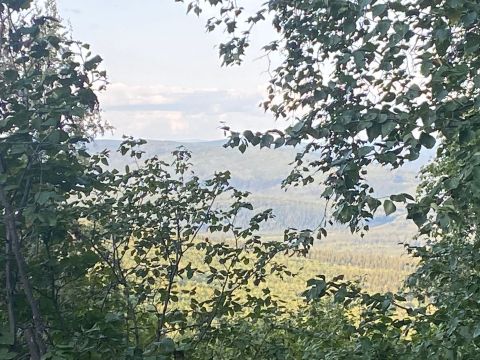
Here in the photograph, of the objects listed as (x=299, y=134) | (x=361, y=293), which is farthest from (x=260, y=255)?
(x=299, y=134)

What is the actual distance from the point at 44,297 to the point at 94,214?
0.91 meters

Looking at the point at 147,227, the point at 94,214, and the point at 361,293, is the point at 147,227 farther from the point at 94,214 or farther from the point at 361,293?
the point at 361,293

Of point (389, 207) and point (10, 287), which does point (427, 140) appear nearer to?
point (389, 207)

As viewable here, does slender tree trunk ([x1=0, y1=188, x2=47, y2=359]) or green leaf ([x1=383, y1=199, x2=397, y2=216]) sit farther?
slender tree trunk ([x1=0, y1=188, x2=47, y2=359])

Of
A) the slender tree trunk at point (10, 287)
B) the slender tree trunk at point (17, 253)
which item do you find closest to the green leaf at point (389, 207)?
the slender tree trunk at point (17, 253)

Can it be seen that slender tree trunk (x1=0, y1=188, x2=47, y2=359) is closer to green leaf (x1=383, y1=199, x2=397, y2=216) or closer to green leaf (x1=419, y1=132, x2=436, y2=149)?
green leaf (x1=383, y1=199, x2=397, y2=216)

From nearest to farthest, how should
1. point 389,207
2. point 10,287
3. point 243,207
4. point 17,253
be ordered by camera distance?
point 389,207 → point 17,253 → point 10,287 → point 243,207

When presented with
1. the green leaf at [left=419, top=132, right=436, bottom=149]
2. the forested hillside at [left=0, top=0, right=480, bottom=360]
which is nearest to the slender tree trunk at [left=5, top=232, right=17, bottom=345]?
the forested hillside at [left=0, top=0, right=480, bottom=360]

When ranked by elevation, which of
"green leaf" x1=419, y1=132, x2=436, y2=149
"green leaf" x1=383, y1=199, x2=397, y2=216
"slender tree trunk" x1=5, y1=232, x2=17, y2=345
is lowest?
"slender tree trunk" x1=5, y1=232, x2=17, y2=345

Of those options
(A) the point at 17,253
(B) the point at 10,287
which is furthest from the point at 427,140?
(B) the point at 10,287

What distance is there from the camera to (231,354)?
12.9 feet

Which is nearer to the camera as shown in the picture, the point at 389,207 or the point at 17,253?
the point at 389,207

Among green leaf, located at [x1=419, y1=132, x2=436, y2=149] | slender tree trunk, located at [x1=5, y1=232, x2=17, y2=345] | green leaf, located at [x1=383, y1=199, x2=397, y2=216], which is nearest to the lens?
green leaf, located at [x1=383, y1=199, x2=397, y2=216]

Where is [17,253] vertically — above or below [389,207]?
below
